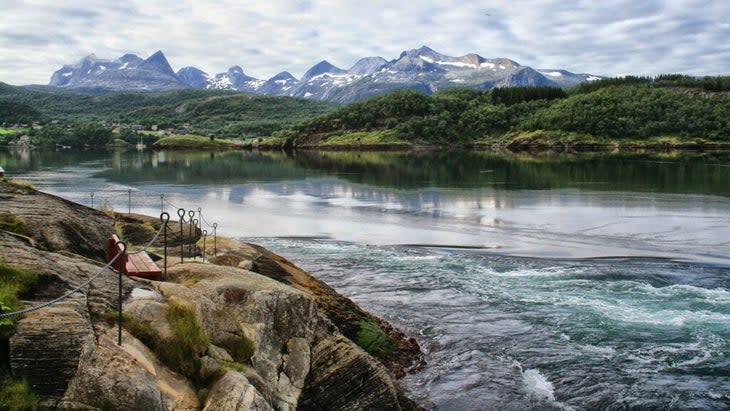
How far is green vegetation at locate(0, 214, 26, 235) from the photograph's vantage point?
17.6 meters

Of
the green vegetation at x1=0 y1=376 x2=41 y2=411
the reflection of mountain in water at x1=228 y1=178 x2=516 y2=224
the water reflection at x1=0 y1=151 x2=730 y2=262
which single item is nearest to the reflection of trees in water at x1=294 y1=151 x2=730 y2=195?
the water reflection at x1=0 y1=151 x2=730 y2=262

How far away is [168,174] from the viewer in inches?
4769

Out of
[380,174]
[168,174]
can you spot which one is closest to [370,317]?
[380,174]

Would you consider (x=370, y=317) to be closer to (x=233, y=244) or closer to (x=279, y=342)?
(x=233, y=244)

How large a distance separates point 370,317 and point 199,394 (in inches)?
554

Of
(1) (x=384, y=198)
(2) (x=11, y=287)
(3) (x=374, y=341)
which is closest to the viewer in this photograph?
(2) (x=11, y=287)

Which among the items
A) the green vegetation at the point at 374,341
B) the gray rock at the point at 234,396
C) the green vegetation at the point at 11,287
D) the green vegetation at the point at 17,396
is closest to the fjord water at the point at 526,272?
the green vegetation at the point at 374,341

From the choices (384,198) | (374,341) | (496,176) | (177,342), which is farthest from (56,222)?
(496,176)

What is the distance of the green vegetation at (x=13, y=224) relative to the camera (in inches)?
693

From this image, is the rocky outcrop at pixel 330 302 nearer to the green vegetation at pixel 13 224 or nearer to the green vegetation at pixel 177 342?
the green vegetation at pixel 13 224

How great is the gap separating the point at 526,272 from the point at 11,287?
3006 centimetres

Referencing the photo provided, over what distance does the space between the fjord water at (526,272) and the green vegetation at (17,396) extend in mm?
13094

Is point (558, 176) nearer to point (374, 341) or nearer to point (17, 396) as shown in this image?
point (374, 341)

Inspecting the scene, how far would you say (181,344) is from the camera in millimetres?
13352
